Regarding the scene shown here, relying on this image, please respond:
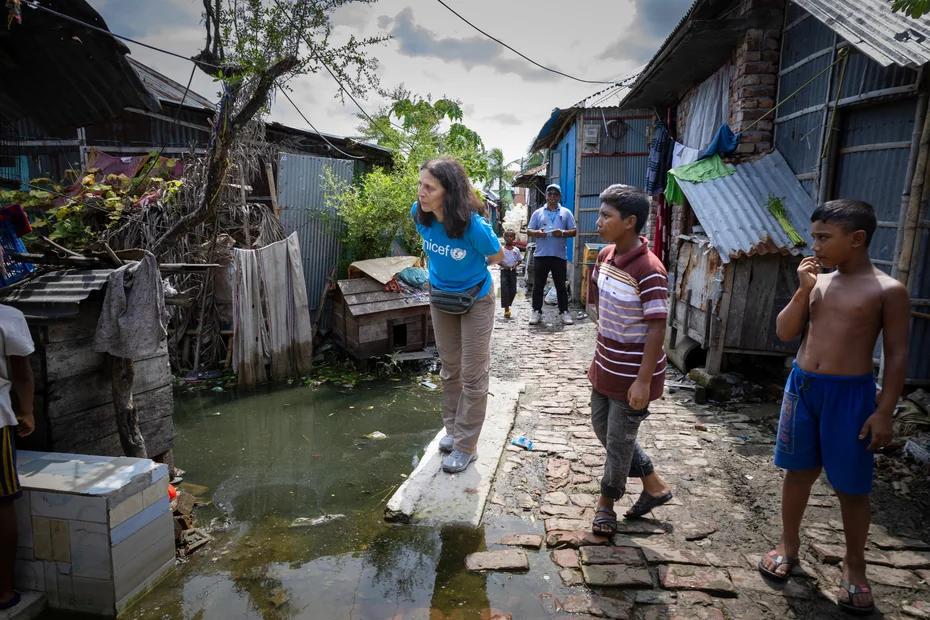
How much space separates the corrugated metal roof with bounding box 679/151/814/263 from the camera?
5.29m

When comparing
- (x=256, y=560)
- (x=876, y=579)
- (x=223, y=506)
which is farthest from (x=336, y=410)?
(x=876, y=579)

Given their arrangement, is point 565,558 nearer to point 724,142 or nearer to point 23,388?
point 23,388

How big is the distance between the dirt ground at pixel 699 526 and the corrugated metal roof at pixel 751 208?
1.57 metres

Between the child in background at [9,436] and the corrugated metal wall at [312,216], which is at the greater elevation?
the corrugated metal wall at [312,216]

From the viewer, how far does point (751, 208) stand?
225 inches

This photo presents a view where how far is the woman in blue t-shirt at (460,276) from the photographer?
Result: 359cm

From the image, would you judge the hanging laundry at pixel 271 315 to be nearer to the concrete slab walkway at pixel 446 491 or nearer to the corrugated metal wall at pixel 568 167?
the concrete slab walkway at pixel 446 491

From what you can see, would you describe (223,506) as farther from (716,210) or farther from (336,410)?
(716,210)

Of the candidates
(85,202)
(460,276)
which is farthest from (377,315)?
(460,276)

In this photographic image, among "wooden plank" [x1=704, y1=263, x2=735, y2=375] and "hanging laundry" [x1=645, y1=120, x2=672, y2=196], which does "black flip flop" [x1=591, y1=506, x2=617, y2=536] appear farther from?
"hanging laundry" [x1=645, y1=120, x2=672, y2=196]

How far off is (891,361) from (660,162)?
770 centimetres


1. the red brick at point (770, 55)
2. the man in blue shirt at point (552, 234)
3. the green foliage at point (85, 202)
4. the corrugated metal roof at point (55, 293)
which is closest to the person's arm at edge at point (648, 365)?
the corrugated metal roof at point (55, 293)

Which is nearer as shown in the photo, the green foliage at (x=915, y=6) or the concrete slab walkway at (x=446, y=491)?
the green foliage at (x=915, y=6)

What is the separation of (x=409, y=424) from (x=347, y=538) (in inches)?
96.3
